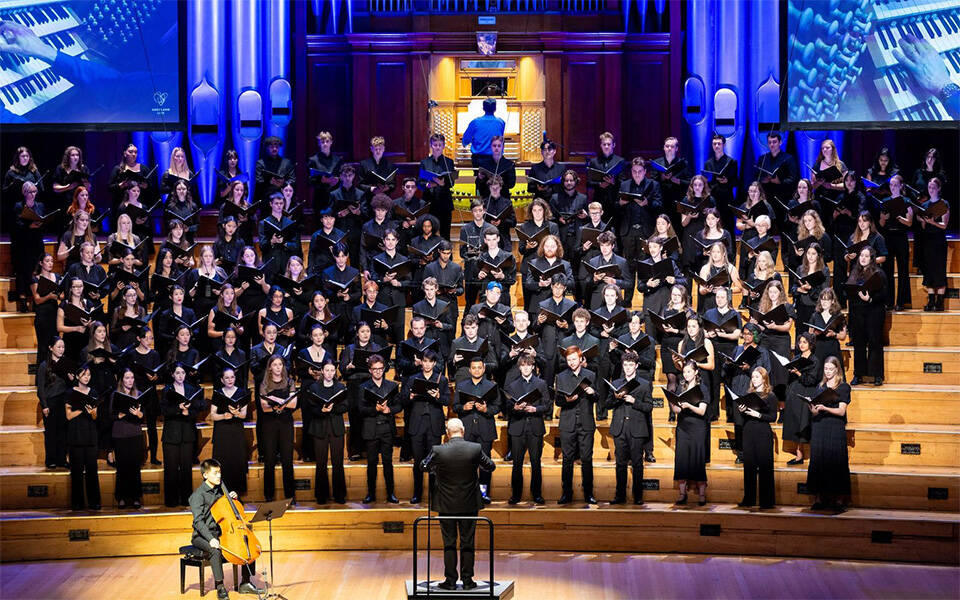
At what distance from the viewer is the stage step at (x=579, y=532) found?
883 centimetres

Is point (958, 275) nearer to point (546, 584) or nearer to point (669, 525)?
point (669, 525)

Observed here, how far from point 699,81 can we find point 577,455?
4.28 meters

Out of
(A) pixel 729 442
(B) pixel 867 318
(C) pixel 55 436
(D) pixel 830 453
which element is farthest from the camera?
(B) pixel 867 318

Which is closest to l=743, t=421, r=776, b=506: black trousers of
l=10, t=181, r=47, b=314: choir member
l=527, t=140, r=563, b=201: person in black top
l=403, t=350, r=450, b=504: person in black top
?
l=403, t=350, r=450, b=504: person in black top

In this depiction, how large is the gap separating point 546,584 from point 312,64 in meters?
6.22

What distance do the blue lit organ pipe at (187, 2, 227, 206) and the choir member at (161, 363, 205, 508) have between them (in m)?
3.21

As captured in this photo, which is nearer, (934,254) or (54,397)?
(54,397)

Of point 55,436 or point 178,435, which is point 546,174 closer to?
point 178,435

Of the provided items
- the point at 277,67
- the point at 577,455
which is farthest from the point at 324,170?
the point at 577,455

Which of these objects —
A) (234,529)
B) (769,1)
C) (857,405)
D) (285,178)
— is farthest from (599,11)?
(234,529)

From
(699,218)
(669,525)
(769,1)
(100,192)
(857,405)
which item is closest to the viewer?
(669,525)

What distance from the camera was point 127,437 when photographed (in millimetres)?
9164

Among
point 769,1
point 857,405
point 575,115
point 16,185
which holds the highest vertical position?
point 769,1

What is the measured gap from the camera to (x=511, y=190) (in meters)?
12.1
